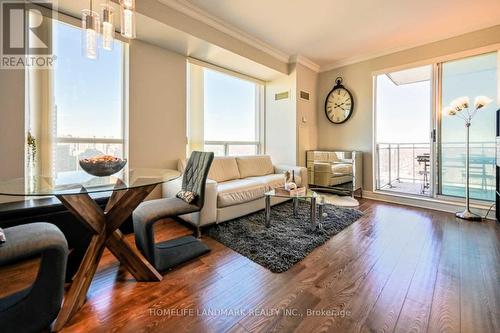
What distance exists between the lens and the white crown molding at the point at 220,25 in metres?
2.62

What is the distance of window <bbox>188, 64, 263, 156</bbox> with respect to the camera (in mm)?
3637

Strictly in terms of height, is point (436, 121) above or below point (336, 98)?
below

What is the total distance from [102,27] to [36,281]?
1.83m

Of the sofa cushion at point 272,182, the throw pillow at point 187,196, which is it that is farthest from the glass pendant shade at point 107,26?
the sofa cushion at point 272,182

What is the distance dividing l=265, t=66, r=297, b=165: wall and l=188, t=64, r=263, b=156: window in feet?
0.67

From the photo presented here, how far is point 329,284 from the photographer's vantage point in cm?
162

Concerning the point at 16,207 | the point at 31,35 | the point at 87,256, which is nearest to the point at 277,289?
the point at 87,256

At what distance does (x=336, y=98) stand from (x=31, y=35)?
457 centimetres

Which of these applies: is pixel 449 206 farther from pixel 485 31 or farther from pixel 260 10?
pixel 260 10

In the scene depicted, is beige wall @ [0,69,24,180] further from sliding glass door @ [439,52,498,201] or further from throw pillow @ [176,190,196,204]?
sliding glass door @ [439,52,498,201]

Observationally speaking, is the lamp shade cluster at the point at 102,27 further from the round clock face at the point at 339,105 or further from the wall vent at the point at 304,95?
the round clock face at the point at 339,105

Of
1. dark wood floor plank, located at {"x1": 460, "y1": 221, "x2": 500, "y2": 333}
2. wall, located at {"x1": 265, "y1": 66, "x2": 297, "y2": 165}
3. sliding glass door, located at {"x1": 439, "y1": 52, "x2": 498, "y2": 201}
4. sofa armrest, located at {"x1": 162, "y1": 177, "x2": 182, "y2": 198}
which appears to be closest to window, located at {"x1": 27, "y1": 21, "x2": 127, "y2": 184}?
sofa armrest, located at {"x1": 162, "y1": 177, "x2": 182, "y2": 198}

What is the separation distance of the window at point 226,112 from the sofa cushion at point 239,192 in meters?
1.19

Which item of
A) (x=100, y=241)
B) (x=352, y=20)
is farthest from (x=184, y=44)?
(x=100, y=241)
